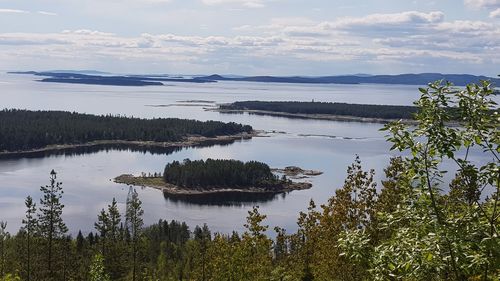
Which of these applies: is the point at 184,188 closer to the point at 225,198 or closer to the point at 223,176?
the point at 223,176

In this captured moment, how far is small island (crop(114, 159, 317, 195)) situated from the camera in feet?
365

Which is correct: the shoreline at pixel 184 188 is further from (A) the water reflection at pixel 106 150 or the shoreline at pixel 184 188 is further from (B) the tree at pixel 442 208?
(B) the tree at pixel 442 208

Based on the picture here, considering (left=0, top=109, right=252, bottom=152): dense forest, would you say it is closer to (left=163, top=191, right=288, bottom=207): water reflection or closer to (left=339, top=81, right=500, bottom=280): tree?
(left=163, top=191, right=288, bottom=207): water reflection

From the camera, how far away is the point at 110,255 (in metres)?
45.5

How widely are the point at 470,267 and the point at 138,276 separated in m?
42.1

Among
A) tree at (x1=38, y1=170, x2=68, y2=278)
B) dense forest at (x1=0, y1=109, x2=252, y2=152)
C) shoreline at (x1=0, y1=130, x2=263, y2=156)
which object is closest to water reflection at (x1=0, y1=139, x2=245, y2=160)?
shoreline at (x1=0, y1=130, x2=263, y2=156)

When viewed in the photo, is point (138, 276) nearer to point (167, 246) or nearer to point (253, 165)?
point (167, 246)

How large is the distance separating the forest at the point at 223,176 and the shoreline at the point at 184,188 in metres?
1.56

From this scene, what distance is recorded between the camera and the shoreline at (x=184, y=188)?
4289 inches

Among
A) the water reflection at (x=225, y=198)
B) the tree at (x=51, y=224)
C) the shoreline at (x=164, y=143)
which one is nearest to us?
the tree at (x=51, y=224)

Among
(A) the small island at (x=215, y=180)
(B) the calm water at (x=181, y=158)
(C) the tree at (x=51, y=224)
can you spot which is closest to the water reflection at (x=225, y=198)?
(B) the calm water at (x=181, y=158)

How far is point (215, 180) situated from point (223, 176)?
205 centimetres

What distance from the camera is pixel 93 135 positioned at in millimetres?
182125

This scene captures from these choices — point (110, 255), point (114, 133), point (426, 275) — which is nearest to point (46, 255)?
point (110, 255)
